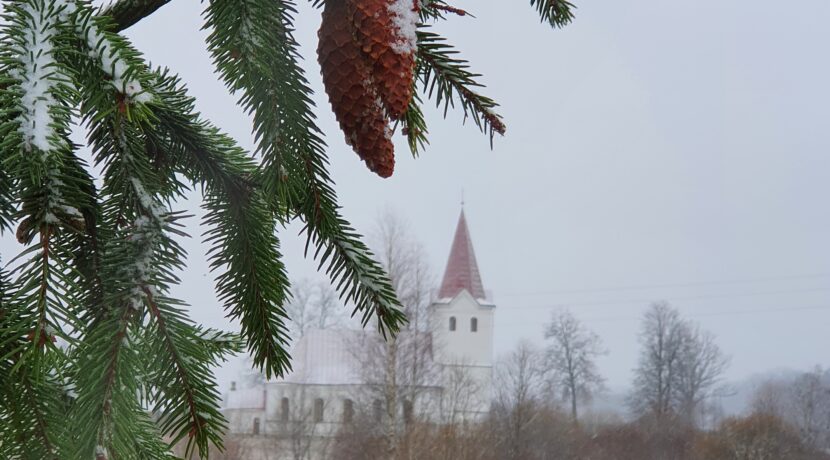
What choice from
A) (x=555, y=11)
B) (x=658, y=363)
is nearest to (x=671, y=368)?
(x=658, y=363)

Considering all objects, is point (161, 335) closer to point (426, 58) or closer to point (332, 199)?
point (332, 199)

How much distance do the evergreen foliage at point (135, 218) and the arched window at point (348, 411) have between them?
15.0 m

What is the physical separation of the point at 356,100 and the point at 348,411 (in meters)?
17.1

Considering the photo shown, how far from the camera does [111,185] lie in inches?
14.5

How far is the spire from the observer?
20.4 metres

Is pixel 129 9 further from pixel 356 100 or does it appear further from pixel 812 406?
pixel 812 406

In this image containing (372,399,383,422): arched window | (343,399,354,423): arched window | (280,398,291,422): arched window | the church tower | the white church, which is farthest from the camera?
the church tower

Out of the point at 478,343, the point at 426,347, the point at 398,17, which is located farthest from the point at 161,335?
the point at 478,343

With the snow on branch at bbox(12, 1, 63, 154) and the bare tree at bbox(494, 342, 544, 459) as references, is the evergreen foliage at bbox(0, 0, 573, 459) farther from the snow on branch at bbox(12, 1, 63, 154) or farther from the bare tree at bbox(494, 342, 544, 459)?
the bare tree at bbox(494, 342, 544, 459)

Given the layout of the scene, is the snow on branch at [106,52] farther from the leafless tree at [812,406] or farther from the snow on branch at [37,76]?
the leafless tree at [812,406]

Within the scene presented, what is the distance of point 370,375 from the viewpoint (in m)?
13.5

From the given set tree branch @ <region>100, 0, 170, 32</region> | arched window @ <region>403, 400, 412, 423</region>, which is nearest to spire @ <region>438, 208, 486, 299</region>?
arched window @ <region>403, 400, 412, 423</region>

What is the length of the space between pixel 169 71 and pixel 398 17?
191 millimetres

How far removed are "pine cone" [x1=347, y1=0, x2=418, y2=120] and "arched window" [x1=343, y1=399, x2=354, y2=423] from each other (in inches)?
597
